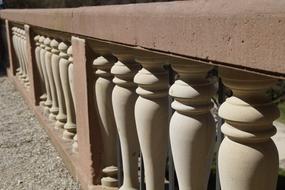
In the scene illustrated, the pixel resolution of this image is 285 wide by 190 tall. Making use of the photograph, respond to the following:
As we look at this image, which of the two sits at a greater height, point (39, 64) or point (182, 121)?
point (182, 121)

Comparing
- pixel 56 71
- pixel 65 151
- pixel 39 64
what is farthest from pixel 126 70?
pixel 39 64

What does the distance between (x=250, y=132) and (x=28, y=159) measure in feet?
9.16

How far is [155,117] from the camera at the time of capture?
5.78ft

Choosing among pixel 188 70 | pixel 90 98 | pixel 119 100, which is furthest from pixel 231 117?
pixel 90 98

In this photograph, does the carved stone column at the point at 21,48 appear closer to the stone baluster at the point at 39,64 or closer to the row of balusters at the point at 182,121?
the stone baluster at the point at 39,64

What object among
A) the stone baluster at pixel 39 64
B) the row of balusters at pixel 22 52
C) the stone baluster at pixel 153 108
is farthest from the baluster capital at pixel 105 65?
the row of balusters at pixel 22 52

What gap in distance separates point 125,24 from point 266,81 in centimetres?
78

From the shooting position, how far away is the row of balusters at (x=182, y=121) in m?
1.13

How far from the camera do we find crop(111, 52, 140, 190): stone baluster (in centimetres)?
204

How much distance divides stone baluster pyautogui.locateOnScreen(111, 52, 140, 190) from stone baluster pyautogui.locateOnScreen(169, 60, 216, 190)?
563 mm

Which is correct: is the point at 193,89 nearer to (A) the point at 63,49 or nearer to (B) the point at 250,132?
(B) the point at 250,132

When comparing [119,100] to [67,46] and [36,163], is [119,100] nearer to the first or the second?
Answer: [67,46]

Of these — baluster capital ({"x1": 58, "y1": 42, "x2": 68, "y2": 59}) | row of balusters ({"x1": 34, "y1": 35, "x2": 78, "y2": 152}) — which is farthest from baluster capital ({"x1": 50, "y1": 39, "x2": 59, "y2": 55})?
baluster capital ({"x1": 58, "y1": 42, "x2": 68, "y2": 59})

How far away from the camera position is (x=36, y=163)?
3549mm
